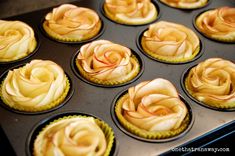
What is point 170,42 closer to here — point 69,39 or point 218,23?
point 218,23

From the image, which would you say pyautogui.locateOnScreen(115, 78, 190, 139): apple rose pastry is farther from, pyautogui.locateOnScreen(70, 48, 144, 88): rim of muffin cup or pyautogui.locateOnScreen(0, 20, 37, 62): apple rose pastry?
pyautogui.locateOnScreen(0, 20, 37, 62): apple rose pastry

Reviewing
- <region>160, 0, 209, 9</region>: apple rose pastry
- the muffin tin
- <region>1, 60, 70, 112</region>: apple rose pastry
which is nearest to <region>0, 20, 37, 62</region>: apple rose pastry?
the muffin tin

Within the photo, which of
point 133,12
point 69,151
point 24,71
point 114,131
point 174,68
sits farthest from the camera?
point 133,12

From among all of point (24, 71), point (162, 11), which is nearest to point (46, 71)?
point (24, 71)

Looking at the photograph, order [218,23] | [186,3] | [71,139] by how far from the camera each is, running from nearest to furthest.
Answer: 1. [71,139]
2. [218,23]
3. [186,3]

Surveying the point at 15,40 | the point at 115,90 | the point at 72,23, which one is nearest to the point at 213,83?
the point at 115,90

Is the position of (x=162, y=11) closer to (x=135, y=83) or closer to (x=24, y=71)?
(x=135, y=83)
